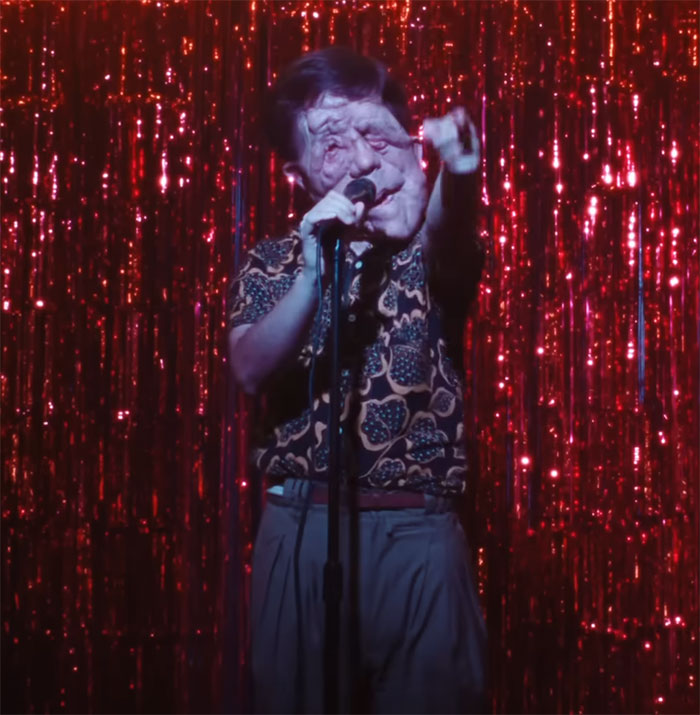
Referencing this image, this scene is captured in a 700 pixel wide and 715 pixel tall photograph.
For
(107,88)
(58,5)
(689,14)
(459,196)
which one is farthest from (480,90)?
(58,5)

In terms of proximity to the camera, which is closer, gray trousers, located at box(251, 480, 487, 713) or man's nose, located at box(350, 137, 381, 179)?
gray trousers, located at box(251, 480, 487, 713)

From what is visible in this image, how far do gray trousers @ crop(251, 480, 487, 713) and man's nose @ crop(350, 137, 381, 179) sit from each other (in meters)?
0.63

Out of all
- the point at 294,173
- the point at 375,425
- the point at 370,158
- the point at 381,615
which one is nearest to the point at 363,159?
the point at 370,158

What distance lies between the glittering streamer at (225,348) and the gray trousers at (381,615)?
0.11 m

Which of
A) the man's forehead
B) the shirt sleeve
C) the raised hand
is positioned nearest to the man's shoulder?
the shirt sleeve

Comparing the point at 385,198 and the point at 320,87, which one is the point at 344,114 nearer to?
the point at 320,87

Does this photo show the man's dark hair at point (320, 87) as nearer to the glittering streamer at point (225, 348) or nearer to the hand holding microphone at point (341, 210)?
the glittering streamer at point (225, 348)

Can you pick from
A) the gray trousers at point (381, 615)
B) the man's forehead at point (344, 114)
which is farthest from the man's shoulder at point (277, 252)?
the gray trousers at point (381, 615)

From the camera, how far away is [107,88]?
196 centimetres

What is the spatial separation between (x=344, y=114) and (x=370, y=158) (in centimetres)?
10

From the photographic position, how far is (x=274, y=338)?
1.76 m

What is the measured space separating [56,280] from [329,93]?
2.29 ft

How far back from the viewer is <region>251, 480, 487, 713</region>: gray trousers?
5.65ft

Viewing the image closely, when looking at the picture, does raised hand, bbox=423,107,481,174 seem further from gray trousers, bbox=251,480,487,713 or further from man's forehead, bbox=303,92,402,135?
gray trousers, bbox=251,480,487,713
